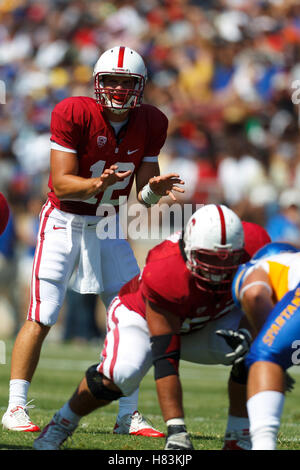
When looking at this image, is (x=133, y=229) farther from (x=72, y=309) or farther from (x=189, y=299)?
(x=189, y=299)

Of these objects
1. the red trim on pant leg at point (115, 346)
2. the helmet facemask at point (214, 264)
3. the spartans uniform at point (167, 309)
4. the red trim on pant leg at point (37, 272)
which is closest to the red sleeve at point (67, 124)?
the red trim on pant leg at point (37, 272)

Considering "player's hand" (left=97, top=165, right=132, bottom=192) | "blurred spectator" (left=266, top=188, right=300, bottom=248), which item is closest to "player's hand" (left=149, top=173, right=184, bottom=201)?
"player's hand" (left=97, top=165, right=132, bottom=192)

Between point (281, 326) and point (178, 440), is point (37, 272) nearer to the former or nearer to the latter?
point (178, 440)

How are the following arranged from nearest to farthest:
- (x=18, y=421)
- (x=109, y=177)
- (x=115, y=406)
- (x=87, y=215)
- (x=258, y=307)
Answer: (x=258, y=307)
(x=109, y=177)
(x=18, y=421)
(x=87, y=215)
(x=115, y=406)

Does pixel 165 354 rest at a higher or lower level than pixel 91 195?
lower

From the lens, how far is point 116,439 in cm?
424

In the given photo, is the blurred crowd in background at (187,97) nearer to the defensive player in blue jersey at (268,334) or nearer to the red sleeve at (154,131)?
the red sleeve at (154,131)

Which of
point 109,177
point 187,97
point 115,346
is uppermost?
point 187,97

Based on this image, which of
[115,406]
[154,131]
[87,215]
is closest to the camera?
[87,215]

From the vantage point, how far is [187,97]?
37.7 ft

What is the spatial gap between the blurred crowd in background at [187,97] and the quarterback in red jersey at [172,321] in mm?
5784

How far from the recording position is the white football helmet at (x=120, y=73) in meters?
4.70

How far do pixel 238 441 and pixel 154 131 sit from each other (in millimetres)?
2043

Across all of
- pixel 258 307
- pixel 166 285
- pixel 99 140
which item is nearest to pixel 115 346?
pixel 166 285
